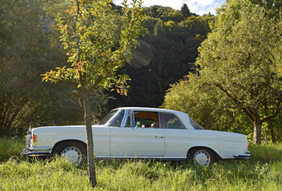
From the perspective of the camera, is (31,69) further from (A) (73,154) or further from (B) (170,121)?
(B) (170,121)

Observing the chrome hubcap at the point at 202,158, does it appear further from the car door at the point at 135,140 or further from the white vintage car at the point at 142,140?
the car door at the point at 135,140

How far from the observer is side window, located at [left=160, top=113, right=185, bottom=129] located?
7.84m

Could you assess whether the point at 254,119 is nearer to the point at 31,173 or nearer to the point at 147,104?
the point at 31,173

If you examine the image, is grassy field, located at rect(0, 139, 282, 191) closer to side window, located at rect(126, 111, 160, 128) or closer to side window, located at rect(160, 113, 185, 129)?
side window, located at rect(160, 113, 185, 129)

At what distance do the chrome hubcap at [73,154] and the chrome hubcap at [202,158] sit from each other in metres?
2.97

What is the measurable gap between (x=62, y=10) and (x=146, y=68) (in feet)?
106

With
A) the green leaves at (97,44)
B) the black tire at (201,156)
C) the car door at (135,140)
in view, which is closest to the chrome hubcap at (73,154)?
the car door at (135,140)

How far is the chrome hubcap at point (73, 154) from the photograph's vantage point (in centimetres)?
698

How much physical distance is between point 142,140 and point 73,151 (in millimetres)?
1730

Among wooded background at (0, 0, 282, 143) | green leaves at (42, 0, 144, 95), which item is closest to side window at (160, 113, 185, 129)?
green leaves at (42, 0, 144, 95)

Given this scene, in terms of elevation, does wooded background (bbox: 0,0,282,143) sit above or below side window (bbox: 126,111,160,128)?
above

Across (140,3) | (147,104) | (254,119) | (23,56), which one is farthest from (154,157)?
(147,104)

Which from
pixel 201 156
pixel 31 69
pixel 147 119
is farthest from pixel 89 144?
pixel 31 69

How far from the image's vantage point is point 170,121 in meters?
7.91
